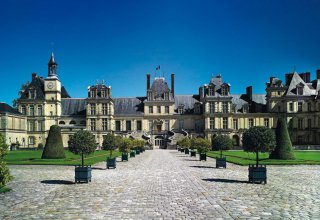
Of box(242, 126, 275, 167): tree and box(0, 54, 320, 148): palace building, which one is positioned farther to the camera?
box(0, 54, 320, 148): palace building

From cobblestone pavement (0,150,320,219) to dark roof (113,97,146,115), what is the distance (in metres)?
48.7

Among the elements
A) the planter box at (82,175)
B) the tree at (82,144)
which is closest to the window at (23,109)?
the tree at (82,144)

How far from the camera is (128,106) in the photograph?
65750 millimetres

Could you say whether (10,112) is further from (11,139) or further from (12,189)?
(12,189)

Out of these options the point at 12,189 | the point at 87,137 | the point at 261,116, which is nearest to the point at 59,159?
the point at 87,137

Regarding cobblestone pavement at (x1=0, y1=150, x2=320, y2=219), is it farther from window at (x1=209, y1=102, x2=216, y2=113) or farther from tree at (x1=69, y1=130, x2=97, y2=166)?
window at (x1=209, y1=102, x2=216, y2=113)

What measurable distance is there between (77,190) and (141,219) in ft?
17.6

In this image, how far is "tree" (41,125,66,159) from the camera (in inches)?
1158

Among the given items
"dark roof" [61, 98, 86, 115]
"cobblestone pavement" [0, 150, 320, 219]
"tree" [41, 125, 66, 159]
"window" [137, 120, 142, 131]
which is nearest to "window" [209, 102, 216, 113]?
"window" [137, 120, 142, 131]

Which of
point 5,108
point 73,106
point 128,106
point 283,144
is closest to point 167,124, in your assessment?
point 128,106

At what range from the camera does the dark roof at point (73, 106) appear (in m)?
64.8

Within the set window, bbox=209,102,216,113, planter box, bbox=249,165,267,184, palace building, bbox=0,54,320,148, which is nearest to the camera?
planter box, bbox=249,165,267,184

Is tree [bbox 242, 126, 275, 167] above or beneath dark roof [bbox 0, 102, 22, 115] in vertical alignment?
beneath

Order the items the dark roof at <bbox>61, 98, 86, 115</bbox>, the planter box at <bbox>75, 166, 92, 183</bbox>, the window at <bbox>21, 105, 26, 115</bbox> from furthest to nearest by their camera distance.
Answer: the dark roof at <bbox>61, 98, 86, 115</bbox> → the window at <bbox>21, 105, 26, 115</bbox> → the planter box at <bbox>75, 166, 92, 183</bbox>
